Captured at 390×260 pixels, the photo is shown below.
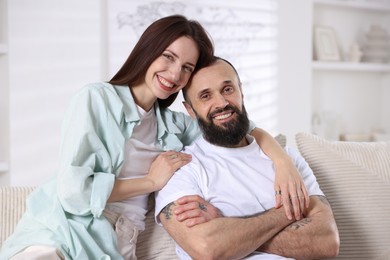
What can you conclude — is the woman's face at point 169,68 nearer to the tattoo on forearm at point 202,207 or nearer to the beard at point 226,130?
the beard at point 226,130

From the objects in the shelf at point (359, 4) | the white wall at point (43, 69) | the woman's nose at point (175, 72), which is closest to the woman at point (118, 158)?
the woman's nose at point (175, 72)

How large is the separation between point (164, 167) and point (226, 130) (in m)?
0.26

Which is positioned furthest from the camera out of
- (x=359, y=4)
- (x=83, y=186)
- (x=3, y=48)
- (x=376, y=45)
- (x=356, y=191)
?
(x=376, y=45)

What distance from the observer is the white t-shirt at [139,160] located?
1.80m

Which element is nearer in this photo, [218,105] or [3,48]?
[218,105]

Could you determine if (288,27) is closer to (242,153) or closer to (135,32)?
(135,32)

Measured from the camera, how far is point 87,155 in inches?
66.2

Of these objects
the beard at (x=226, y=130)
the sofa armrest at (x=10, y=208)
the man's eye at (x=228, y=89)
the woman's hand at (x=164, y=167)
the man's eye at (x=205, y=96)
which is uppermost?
the man's eye at (x=228, y=89)

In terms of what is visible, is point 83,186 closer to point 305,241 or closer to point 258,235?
point 258,235

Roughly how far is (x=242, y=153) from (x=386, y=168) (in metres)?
0.61

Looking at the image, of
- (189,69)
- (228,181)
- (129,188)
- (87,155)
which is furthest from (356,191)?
(87,155)

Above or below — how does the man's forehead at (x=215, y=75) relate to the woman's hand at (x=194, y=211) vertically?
above

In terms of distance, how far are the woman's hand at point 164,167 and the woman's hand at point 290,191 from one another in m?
0.31

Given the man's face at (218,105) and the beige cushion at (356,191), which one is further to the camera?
the beige cushion at (356,191)
